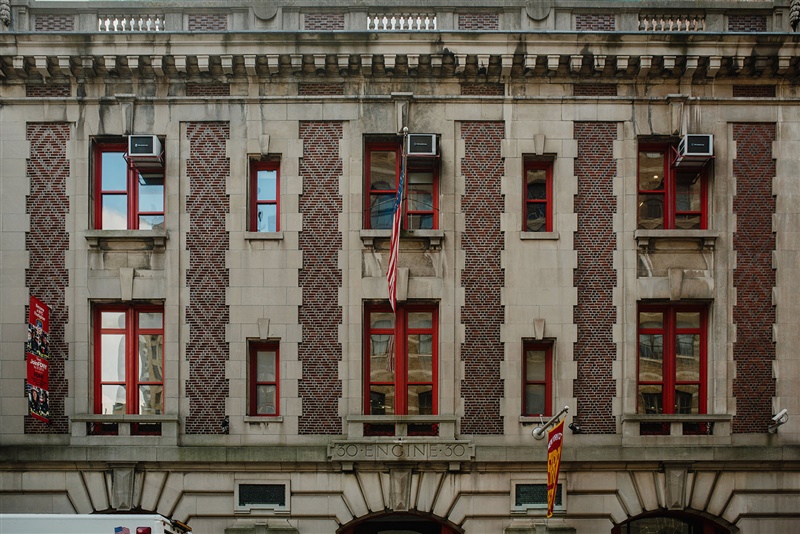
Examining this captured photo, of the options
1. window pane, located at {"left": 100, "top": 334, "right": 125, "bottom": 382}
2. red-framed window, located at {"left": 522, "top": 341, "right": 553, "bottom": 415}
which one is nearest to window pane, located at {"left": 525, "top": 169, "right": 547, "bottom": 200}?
red-framed window, located at {"left": 522, "top": 341, "right": 553, "bottom": 415}

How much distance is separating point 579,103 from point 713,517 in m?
9.06

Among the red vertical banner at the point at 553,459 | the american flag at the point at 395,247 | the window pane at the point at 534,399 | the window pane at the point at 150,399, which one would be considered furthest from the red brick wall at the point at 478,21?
the window pane at the point at 150,399

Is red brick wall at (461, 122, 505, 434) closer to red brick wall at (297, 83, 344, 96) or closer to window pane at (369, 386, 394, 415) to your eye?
window pane at (369, 386, 394, 415)

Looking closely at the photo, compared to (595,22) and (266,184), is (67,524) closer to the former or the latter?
(266,184)

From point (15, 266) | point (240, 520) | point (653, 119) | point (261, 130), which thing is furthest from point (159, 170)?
point (653, 119)

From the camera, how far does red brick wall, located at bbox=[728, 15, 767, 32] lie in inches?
677

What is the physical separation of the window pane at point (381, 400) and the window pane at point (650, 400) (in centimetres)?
524

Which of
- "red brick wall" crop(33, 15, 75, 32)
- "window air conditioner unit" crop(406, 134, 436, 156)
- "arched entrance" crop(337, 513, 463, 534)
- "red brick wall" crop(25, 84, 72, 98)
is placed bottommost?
"arched entrance" crop(337, 513, 463, 534)

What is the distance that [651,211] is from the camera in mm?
16938

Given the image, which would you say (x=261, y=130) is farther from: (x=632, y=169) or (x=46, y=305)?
(x=632, y=169)

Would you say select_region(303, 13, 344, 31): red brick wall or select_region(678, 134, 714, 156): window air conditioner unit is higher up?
select_region(303, 13, 344, 31): red brick wall

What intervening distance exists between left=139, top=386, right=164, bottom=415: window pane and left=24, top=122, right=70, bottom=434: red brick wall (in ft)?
5.03

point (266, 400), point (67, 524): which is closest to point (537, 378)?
point (266, 400)

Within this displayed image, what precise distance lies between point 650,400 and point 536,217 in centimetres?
454
